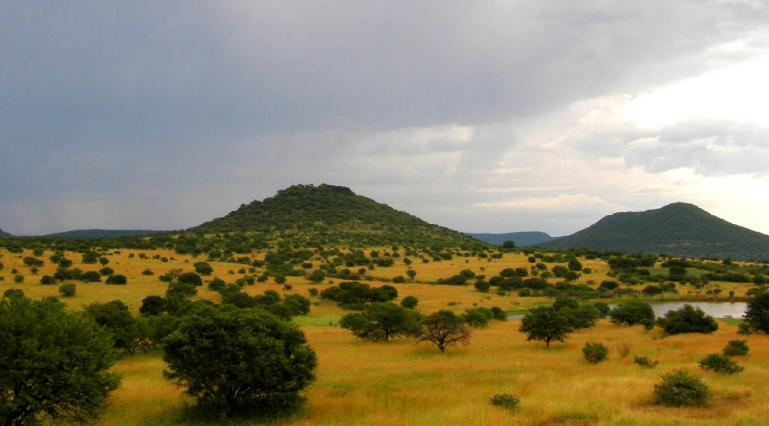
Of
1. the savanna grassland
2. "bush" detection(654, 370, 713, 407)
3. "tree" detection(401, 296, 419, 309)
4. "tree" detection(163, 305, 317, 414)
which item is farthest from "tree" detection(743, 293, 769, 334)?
"tree" detection(163, 305, 317, 414)

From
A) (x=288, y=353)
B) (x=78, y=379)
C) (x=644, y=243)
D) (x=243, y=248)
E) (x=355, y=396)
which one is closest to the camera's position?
(x=78, y=379)

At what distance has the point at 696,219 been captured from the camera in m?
165

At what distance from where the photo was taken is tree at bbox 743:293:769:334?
101ft

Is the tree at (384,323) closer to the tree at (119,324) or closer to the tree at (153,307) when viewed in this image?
the tree at (119,324)

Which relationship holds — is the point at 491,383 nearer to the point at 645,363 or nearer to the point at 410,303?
the point at 645,363

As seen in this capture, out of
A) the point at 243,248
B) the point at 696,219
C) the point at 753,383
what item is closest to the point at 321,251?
the point at 243,248

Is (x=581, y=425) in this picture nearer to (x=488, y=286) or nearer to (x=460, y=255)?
(x=488, y=286)

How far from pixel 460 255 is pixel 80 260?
229 feet

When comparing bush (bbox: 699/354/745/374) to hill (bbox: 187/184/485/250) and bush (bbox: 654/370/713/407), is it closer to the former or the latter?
bush (bbox: 654/370/713/407)

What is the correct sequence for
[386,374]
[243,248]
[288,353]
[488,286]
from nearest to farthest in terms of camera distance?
Answer: [288,353]
[386,374]
[488,286]
[243,248]

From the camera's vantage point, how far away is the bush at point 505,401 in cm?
1333

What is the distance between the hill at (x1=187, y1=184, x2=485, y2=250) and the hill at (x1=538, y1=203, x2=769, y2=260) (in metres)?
62.0

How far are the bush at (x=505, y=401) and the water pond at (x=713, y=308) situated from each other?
1472 inches

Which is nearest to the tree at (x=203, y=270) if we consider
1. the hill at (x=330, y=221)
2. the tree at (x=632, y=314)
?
the hill at (x=330, y=221)
